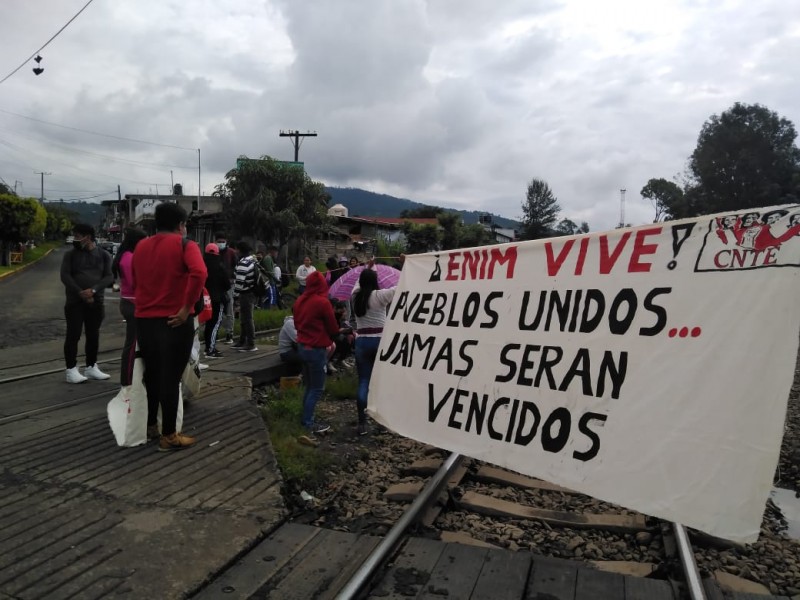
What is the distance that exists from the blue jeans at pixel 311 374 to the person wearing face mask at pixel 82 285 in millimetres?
2658

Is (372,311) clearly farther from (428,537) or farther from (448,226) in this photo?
(448,226)

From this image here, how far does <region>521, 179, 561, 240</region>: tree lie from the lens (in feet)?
300

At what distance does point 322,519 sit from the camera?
161 inches

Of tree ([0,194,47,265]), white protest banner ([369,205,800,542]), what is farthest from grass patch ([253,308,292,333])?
tree ([0,194,47,265])

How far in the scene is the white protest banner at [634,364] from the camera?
2588 millimetres

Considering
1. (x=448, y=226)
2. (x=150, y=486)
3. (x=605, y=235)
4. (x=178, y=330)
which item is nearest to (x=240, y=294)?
(x=178, y=330)

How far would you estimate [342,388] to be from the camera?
788 cm

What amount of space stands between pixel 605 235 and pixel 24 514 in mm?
3845

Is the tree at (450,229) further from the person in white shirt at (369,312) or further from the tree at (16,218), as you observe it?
the person in white shirt at (369,312)

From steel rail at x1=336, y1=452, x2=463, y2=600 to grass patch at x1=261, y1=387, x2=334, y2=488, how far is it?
979 mm

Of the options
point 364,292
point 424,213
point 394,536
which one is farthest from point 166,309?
point 424,213

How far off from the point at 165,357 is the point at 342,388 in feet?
11.6

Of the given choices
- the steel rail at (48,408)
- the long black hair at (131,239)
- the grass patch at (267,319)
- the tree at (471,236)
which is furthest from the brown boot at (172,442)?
the tree at (471,236)

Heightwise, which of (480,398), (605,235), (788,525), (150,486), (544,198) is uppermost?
(544,198)
